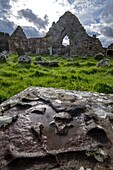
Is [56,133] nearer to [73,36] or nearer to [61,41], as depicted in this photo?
[73,36]

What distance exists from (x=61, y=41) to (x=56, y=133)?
3319 cm

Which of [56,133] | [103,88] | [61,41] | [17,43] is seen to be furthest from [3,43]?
[56,133]

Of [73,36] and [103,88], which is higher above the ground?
[73,36]

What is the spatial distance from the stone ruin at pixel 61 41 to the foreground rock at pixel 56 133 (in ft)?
93.9

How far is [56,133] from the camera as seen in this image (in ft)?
9.73

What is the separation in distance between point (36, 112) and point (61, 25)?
109 ft

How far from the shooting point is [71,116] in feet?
11.4

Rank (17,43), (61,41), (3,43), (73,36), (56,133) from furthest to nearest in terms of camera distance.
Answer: (3,43) → (61,41) → (17,43) → (73,36) → (56,133)

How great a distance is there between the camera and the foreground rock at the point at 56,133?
7.95ft

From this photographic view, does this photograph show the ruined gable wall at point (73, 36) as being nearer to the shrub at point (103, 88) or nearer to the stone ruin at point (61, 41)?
the stone ruin at point (61, 41)

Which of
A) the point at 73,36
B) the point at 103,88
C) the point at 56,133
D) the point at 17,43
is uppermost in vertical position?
the point at 73,36

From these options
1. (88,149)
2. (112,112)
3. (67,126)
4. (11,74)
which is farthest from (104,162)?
(11,74)

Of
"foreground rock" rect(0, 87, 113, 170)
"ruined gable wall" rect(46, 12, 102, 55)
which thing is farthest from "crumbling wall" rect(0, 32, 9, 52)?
"foreground rock" rect(0, 87, 113, 170)

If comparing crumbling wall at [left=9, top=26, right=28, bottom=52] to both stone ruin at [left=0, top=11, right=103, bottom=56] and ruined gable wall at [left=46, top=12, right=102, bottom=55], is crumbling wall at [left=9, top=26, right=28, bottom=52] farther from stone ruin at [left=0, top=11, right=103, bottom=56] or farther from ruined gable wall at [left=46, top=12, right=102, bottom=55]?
ruined gable wall at [left=46, top=12, right=102, bottom=55]
